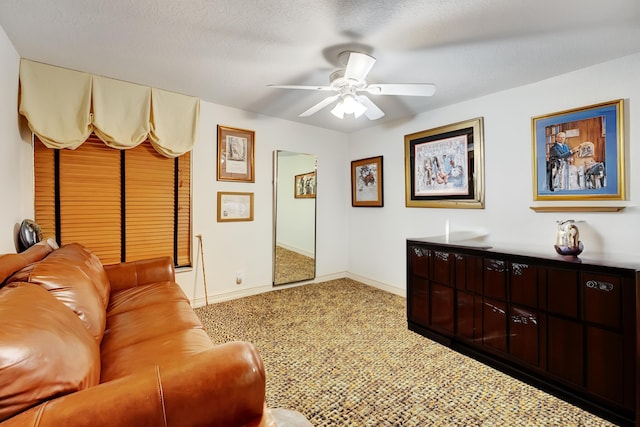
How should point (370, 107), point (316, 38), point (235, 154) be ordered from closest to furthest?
point (316, 38) → point (370, 107) → point (235, 154)

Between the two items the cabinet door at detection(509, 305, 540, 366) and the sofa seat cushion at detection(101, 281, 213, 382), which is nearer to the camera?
the sofa seat cushion at detection(101, 281, 213, 382)

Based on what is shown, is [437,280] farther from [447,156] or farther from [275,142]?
[275,142]

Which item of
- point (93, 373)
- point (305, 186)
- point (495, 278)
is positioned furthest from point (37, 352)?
point (305, 186)

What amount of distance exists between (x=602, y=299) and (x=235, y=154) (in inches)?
140

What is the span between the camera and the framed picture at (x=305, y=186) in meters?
4.21

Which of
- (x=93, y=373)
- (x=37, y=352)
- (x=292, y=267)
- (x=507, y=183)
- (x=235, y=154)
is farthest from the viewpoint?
(x=292, y=267)

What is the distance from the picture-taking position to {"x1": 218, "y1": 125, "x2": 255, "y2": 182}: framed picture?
139 inches

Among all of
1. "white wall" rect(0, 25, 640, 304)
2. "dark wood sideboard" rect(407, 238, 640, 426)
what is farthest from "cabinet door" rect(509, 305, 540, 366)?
"white wall" rect(0, 25, 640, 304)

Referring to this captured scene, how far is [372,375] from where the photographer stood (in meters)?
2.07

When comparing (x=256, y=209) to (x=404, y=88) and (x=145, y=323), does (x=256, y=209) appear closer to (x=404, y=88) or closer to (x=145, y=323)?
(x=145, y=323)

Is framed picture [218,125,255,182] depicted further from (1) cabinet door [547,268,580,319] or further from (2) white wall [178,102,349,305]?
(1) cabinet door [547,268,580,319]

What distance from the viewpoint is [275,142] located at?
3.98m

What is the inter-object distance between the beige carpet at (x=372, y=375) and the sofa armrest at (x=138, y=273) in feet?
2.29

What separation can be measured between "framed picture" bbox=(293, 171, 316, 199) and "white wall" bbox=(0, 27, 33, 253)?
273cm
